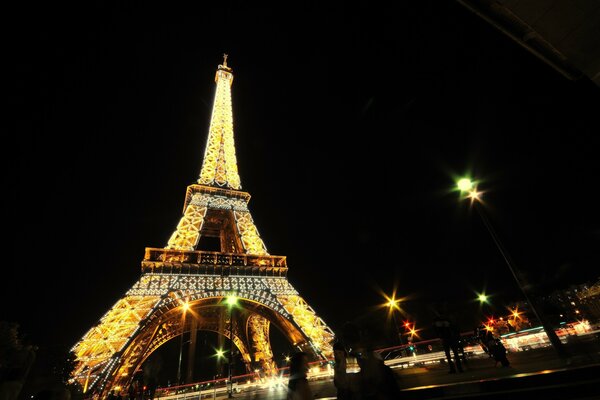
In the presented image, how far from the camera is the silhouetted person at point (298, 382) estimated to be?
3.14 m

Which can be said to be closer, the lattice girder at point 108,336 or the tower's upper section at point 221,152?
the lattice girder at point 108,336

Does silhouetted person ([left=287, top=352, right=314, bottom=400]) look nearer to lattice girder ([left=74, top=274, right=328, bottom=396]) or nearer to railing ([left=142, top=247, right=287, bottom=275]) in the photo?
lattice girder ([left=74, top=274, right=328, bottom=396])

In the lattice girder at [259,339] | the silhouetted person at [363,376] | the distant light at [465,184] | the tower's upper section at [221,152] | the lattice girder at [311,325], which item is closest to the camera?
the silhouetted person at [363,376]

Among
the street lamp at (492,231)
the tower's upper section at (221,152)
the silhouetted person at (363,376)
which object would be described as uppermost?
the tower's upper section at (221,152)

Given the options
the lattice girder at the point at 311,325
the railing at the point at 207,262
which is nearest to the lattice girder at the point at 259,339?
the railing at the point at 207,262

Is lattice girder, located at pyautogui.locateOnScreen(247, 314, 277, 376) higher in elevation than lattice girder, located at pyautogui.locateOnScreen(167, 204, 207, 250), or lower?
lower

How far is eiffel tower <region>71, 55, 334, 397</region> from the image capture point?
1437 cm

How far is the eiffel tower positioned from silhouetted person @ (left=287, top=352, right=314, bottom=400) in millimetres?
12338

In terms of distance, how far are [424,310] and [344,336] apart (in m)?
52.4

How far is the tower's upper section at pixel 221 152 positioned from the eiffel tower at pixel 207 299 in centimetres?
12

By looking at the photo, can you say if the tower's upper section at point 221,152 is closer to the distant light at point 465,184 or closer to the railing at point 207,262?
the railing at point 207,262

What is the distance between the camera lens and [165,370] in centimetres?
4556

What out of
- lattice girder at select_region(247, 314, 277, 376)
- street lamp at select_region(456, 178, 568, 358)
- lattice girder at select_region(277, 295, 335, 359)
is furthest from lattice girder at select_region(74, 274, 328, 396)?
street lamp at select_region(456, 178, 568, 358)

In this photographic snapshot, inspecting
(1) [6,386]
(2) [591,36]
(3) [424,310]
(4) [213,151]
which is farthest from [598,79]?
(3) [424,310]
